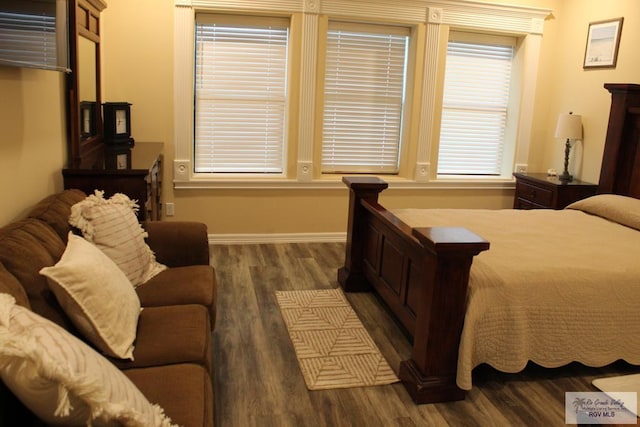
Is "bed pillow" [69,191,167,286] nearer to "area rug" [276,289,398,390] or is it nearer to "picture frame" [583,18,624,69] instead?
"area rug" [276,289,398,390]

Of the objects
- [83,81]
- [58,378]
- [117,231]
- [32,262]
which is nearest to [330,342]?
[117,231]

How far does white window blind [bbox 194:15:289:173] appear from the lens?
15.8ft

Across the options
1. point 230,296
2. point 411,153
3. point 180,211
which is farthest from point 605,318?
point 180,211

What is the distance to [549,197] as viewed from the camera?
4.84m

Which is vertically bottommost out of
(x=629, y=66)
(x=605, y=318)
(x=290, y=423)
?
(x=290, y=423)

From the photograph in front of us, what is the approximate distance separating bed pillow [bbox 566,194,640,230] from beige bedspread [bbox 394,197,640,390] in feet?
2.54

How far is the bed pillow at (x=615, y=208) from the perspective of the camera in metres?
3.63

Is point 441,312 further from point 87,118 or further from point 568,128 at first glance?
point 568,128

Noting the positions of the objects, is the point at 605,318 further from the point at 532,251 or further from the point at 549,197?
the point at 549,197

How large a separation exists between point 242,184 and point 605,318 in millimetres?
3186

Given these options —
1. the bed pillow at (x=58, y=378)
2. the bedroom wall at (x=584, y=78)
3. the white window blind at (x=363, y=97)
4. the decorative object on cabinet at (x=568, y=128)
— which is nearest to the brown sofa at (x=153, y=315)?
the bed pillow at (x=58, y=378)

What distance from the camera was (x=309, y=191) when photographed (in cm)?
512

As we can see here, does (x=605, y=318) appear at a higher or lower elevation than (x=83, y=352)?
lower

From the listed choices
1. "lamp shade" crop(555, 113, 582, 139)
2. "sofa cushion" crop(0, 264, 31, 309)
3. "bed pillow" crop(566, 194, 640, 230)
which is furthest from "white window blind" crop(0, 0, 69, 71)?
"lamp shade" crop(555, 113, 582, 139)
